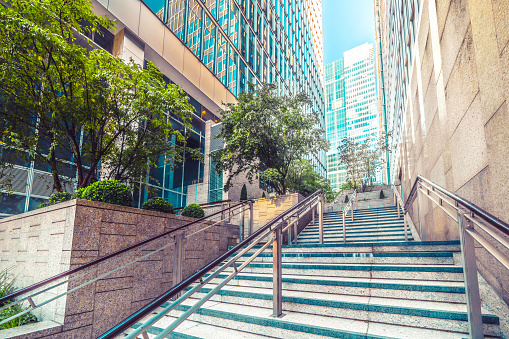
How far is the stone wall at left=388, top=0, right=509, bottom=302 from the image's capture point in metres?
3.10

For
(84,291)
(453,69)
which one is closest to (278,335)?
(84,291)

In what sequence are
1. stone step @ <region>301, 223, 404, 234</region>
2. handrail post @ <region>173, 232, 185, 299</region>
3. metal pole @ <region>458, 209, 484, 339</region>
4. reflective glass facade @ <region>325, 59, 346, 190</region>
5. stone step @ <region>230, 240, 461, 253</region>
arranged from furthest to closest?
reflective glass facade @ <region>325, 59, 346, 190</region>
stone step @ <region>301, 223, 404, 234</region>
handrail post @ <region>173, 232, 185, 299</region>
stone step @ <region>230, 240, 461, 253</region>
metal pole @ <region>458, 209, 484, 339</region>

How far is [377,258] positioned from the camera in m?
5.15

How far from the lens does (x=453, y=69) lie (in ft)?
15.3

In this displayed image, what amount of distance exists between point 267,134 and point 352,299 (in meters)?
9.03

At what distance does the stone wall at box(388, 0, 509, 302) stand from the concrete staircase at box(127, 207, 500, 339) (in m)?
0.56

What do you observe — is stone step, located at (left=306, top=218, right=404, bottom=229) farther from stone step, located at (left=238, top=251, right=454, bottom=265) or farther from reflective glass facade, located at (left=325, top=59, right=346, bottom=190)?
reflective glass facade, located at (left=325, top=59, right=346, bottom=190)

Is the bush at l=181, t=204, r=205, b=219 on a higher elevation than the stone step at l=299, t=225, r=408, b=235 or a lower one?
higher

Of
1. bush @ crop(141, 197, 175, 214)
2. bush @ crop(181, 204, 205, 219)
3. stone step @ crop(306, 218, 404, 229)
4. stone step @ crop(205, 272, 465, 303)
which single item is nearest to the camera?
stone step @ crop(205, 272, 465, 303)

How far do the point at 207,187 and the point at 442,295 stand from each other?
1486cm

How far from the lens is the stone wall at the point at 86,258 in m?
4.70

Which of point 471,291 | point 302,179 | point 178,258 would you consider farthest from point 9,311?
point 302,179

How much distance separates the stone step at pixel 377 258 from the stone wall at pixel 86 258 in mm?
2554

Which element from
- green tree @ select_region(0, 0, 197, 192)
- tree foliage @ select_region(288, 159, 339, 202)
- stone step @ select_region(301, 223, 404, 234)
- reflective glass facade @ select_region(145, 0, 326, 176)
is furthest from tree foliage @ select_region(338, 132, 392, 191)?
green tree @ select_region(0, 0, 197, 192)
